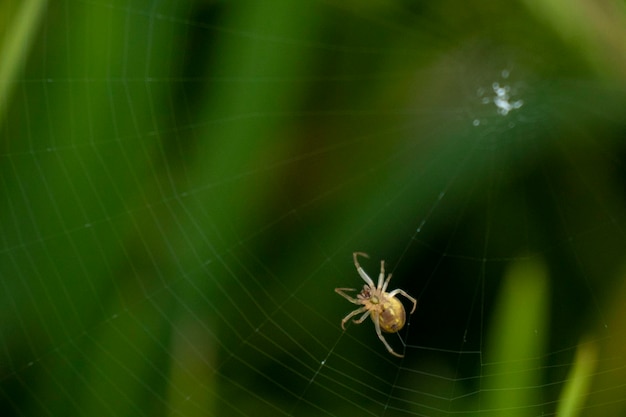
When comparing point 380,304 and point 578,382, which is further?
point 380,304

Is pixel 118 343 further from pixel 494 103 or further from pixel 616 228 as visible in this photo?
pixel 494 103

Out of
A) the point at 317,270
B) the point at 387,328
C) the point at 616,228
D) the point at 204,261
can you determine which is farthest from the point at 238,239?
the point at 616,228

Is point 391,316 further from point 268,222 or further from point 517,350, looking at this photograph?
point 517,350

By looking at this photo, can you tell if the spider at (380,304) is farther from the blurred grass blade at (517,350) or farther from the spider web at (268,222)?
the blurred grass blade at (517,350)

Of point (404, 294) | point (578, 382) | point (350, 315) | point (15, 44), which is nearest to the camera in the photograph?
point (578, 382)

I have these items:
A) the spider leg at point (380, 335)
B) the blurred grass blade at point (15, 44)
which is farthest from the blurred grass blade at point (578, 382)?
the blurred grass blade at point (15, 44)

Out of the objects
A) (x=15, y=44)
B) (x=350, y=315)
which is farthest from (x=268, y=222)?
(x=15, y=44)
